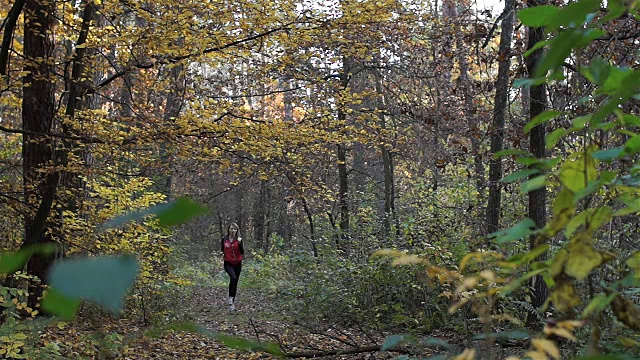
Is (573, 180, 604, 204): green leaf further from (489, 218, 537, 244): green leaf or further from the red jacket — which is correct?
the red jacket

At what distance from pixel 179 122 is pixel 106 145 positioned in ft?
2.76

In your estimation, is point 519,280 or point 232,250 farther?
point 232,250

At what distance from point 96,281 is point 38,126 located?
7462 mm

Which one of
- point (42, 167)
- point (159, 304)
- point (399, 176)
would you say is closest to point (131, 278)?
point (42, 167)

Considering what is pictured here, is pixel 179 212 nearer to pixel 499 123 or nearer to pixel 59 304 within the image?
pixel 59 304

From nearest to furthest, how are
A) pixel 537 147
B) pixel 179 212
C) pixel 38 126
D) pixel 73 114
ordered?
pixel 179 212 → pixel 537 147 → pixel 73 114 → pixel 38 126

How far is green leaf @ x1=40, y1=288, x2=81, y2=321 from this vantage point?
528mm

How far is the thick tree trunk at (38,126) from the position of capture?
6.38 m

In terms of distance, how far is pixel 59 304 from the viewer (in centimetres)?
54

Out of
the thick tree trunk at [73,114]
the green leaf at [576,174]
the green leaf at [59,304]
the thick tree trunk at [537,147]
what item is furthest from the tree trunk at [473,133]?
the green leaf at [59,304]

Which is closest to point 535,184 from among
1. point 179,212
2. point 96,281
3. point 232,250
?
point 179,212

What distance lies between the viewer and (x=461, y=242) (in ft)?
27.7

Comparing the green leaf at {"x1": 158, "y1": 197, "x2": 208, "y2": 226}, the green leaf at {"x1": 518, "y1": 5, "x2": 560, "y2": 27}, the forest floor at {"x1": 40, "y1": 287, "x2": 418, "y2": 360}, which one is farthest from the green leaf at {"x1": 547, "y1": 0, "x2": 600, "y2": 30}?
the forest floor at {"x1": 40, "y1": 287, "x2": 418, "y2": 360}

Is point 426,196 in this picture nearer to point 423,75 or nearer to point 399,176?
point 423,75
